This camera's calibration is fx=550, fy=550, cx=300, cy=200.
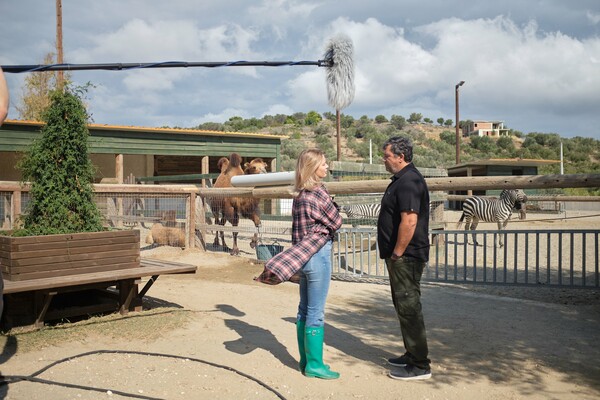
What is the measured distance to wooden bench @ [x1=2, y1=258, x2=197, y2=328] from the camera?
198 inches

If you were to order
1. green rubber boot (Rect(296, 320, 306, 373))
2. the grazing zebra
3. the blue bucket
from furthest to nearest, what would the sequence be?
1. the grazing zebra
2. the blue bucket
3. green rubber boot (Rect(296, 320, 306, 373))

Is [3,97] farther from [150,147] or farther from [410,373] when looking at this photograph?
[150,147]

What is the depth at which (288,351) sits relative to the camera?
4961 mm

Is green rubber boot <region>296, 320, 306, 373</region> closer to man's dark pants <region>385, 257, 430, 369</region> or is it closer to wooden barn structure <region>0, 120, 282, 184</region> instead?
man's dark pants <region>385, 257, 430, 369</region>

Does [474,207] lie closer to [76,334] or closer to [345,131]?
[76,334]

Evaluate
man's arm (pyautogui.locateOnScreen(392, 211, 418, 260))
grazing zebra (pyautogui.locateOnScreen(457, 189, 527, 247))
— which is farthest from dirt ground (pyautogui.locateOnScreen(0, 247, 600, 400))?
grazing zebra (pyautogui.locateOnScreen(457, 189, 527, 247))

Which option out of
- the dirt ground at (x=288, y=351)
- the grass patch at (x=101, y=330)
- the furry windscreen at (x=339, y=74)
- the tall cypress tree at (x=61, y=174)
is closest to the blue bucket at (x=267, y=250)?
the dirt ground at (x=288, y=351)

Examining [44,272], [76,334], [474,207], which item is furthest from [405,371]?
[474,207]

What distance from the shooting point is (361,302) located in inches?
292

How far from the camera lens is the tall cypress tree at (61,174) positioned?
5.65 m

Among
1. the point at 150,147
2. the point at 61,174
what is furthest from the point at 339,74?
the point at 150,147

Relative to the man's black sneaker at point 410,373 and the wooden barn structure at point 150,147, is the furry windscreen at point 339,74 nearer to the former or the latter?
the man's black sneaker at point 410,373

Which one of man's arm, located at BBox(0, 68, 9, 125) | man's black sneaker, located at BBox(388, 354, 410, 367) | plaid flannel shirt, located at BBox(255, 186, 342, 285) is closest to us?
man's arm, located at BBox(0, 68, 9, 125)

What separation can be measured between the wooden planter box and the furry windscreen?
2581 mm
